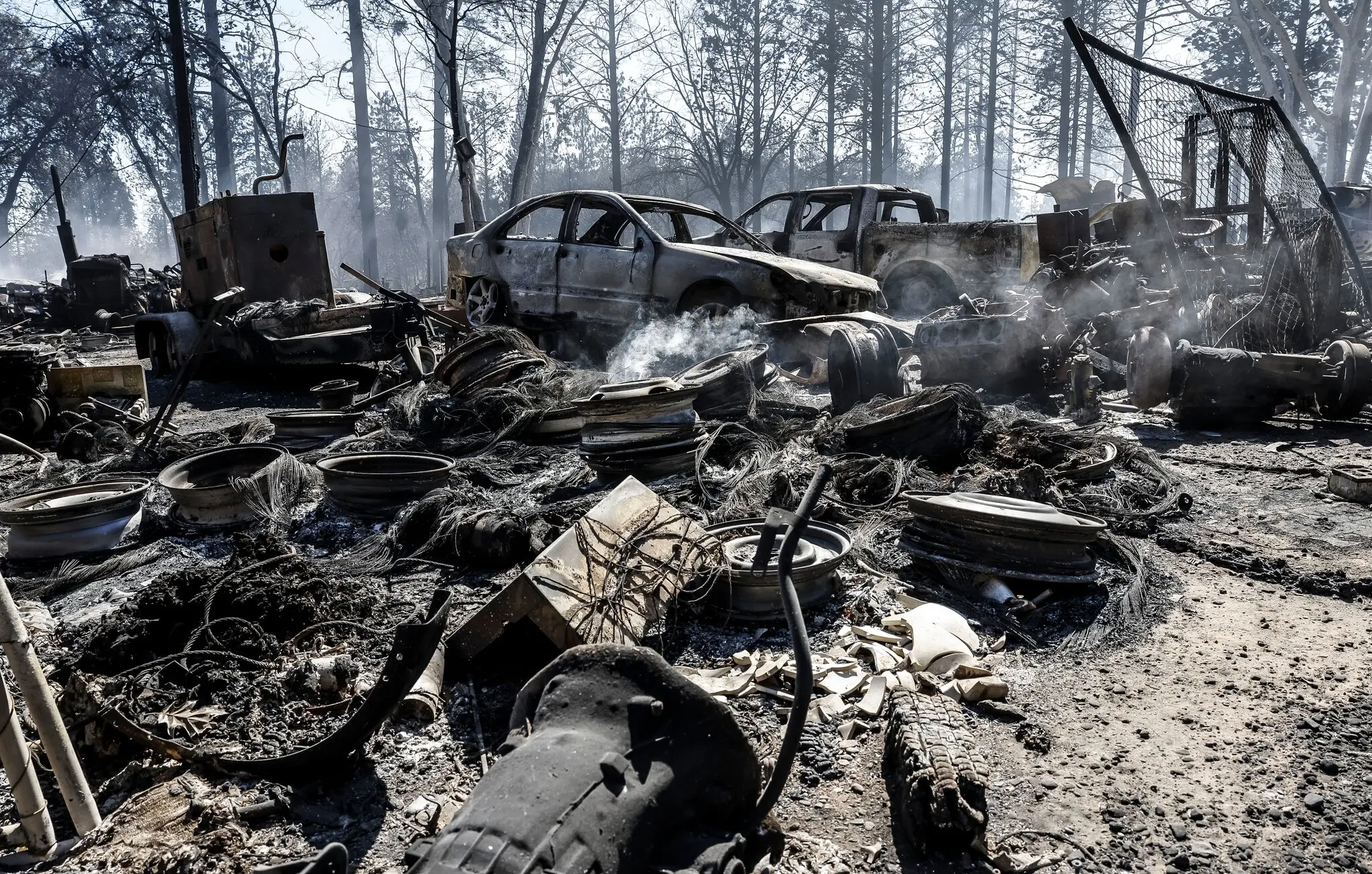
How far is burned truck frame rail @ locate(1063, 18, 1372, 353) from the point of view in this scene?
8562 mm

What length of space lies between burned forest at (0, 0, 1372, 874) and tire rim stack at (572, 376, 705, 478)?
34 millimetres

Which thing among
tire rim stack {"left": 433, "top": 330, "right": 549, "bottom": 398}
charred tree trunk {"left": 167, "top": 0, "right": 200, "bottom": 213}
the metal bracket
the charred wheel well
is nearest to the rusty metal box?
tire rim stack {"left": 433, "top": 330, "right": 549, "bottom": 398}

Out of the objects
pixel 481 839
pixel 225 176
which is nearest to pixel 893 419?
pixel 481 839

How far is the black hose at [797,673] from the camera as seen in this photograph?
174 cm

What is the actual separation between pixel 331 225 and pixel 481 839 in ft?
267

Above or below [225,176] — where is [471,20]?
above

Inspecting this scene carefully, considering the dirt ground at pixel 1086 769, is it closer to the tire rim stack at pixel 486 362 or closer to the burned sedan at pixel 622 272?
the tire rim stack at pixel 486 362

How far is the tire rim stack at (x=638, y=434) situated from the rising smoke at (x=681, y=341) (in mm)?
2333

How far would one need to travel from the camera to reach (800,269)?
8703 mm

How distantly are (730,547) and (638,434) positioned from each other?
1928 millimetres

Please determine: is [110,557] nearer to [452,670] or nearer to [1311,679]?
[452,670]

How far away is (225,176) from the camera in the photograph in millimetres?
34750

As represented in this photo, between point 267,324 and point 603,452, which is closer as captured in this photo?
point 603,452

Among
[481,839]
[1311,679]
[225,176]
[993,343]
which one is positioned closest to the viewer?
[481,839]
